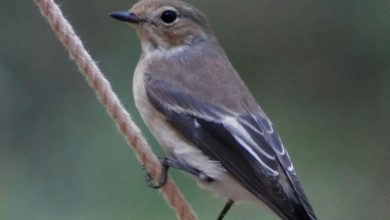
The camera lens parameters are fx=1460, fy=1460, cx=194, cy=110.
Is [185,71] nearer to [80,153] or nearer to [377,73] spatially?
[80,153]

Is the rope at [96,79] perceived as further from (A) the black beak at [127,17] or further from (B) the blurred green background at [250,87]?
(B) the blurred green background at [250,87]

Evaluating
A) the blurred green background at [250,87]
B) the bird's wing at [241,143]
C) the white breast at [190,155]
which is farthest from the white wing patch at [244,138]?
the blurred green background at [250,87]

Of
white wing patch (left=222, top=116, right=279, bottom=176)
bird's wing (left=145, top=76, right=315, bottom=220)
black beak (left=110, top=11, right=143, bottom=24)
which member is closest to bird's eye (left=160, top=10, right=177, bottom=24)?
black beak (left=110, top=11, right=143, bottom=24)

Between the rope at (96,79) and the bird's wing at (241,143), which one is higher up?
the rope at (96,79)

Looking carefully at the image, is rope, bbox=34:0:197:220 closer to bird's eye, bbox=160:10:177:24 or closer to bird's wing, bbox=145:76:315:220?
bird's wing, bbox=145:76:315:220

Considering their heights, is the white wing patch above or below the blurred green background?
above

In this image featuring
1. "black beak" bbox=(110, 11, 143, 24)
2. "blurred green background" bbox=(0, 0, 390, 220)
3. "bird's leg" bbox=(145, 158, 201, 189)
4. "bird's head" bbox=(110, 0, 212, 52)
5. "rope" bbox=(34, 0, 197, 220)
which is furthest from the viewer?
"blurred green background" bbox=(0, 0, 390, 220)

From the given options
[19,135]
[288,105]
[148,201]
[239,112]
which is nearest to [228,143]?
[239,112]

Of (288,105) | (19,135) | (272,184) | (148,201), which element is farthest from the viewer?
(288,105)
